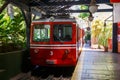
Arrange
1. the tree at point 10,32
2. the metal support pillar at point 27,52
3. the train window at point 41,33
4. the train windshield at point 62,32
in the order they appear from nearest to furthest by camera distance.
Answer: the tree at point 10,32 < the train windshield at point 62,32 < the train window at point 41,33 < the metal support pillar at point 27,52

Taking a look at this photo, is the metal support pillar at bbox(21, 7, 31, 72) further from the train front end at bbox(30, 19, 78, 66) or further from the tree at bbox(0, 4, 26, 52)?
the train front end at bbox(30, 19, 78, 66)

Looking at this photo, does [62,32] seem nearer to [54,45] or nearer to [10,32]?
[54,45]

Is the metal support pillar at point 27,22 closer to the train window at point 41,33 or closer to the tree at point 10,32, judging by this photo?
the tree at point 10,32

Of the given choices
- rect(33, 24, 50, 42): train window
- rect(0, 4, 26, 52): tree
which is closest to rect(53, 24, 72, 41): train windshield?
rect(33, 24, 50, 42): train window

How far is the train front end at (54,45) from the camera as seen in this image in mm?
14805

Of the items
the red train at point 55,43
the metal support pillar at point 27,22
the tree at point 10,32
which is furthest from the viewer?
the metal support pillar at point 27,22

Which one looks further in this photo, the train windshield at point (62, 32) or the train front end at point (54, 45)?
the train windshield at point (62, 32)

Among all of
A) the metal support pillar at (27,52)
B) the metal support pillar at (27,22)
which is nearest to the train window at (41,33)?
the metal support pillar at (27,52)

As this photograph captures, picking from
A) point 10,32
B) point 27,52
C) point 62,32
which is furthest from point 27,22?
point 62,32

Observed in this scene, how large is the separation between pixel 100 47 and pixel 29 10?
17.5 m

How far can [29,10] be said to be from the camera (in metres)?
18.6

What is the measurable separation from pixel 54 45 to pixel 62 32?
0.77 meters

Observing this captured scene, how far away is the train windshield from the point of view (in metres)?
15.0

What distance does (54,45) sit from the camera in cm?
1488
